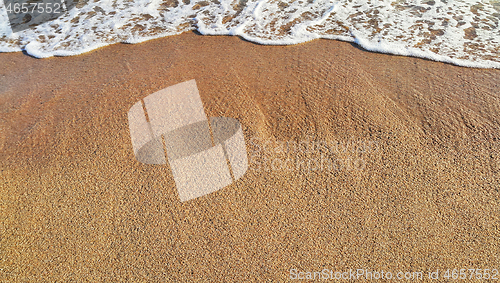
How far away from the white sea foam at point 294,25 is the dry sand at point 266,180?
508 millimetres

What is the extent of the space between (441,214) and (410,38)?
103 inches

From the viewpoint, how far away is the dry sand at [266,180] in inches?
80.7

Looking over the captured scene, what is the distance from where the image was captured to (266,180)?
8.16ft

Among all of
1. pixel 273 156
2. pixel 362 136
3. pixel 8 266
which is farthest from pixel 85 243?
pixel 362 136

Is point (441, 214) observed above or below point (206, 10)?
below

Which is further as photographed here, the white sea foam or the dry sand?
the white sea foam

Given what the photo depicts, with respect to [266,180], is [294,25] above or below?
above

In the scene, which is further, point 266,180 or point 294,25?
point 294,25

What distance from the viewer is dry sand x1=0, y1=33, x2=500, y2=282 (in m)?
2.05

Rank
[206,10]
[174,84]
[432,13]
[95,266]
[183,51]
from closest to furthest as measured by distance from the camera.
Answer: [95,266] < [174,84] < [183,51] < [432,13] < [206,10]

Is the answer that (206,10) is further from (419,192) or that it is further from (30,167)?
(419,192)

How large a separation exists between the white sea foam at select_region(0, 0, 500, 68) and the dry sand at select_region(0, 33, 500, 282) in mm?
508

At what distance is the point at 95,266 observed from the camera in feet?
6.68

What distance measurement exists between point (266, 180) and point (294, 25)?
2752 millimetres
